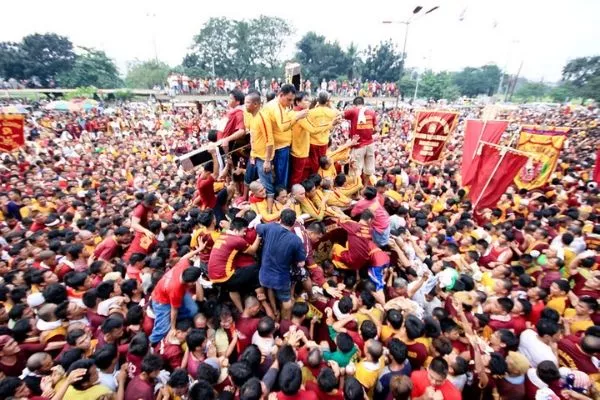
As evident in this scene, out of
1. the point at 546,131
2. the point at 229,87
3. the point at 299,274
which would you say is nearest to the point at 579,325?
the point at 299,274

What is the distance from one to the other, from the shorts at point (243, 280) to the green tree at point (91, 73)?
177 feet

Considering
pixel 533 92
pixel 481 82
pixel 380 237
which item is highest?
pixel 481 82

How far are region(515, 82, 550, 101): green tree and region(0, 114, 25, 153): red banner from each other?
80.5 metres

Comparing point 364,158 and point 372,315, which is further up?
point 364,158

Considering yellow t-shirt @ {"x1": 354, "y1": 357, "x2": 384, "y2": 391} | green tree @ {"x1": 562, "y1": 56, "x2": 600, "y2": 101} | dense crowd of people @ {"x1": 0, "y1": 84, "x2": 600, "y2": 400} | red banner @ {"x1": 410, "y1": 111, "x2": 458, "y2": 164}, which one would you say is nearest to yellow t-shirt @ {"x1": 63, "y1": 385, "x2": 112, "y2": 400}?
dense crowd of people @ {"x1": 0, "y1": 84, "x2": 600, "y2": 400}

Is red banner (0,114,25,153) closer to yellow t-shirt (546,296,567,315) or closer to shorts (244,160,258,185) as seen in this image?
shorts (244,160,258,185)

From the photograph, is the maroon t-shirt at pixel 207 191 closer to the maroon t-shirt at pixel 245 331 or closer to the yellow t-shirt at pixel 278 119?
the yellow t-shirt at pixel 278 119

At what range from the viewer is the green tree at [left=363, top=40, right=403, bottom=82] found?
1933 inches

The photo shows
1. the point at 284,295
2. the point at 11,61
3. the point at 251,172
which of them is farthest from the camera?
the point at 11,61

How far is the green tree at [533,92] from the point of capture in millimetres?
66125

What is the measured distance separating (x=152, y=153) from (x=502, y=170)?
1599 cm

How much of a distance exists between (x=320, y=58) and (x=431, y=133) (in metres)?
47.4

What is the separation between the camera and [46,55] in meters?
46.6

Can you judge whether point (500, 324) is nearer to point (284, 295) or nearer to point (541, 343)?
point (541, 343)
